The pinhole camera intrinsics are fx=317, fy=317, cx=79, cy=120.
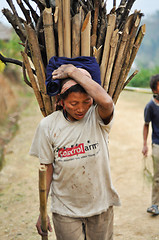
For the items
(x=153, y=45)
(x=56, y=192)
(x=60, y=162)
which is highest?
(x=153, y=45)

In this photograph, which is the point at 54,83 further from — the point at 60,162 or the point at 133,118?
the point at 133,118

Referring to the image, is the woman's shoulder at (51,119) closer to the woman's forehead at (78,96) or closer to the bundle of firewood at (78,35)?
the woman's forehead at (78,96)

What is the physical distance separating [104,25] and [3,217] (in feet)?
10.2

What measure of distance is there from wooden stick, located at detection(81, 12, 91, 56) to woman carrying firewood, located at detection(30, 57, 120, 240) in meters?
0.26

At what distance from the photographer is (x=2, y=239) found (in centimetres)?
376

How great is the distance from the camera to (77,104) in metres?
1.88

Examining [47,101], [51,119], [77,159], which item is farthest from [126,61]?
[77,159]

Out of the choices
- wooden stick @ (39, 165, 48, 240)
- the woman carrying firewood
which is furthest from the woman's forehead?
wooden stick @ (39, 165, 48, 240)

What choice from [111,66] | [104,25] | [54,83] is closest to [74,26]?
[104,25]

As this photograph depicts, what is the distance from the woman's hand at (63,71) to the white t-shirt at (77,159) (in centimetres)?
27

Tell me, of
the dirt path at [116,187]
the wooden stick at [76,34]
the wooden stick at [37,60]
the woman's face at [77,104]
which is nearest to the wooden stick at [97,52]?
the wooden stick at [76,34]

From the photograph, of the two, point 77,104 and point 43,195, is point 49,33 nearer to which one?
point 77,104

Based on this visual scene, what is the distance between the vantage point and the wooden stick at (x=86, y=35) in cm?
219

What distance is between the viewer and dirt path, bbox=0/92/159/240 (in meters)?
3.78
